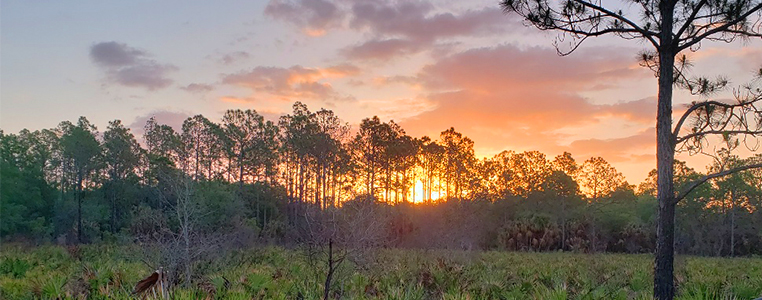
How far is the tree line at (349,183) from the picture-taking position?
45188 millimetres

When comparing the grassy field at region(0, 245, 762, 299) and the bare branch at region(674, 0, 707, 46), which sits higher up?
the bare branch at region(674, 0, 707, 46)

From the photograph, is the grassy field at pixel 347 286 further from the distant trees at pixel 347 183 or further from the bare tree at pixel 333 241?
the distant trees at pixel 347 183

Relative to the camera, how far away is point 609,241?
46.8m

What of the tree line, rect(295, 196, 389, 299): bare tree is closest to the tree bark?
rect(295, 196, 389, 299): bare tree

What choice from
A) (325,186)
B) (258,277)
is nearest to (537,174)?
(325,186)

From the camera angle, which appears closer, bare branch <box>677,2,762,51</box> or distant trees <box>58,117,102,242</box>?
bare branch <box>677,2,762,51</box>

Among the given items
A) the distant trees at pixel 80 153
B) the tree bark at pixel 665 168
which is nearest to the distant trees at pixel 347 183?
the distant trees at pixel 80 153

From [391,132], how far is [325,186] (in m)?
7.47

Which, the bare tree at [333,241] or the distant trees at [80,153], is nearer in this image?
the bare tree at [333,241]

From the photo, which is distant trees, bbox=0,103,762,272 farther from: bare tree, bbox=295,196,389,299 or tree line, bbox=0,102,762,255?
bare tree, bbox=295,196,389,299

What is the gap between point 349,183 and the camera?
50594 millimetres

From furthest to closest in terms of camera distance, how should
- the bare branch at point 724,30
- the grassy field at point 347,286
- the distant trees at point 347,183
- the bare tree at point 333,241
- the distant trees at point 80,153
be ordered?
the distant trees at point 80,153 < the distant trees at point 347,183 < the bare tree at point 333,241 < the bare branch at point 724,30 < the grassy field at point 347,286

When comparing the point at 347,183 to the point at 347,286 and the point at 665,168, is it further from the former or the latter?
the point at 665,168

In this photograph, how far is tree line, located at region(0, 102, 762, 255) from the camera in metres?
45.2
